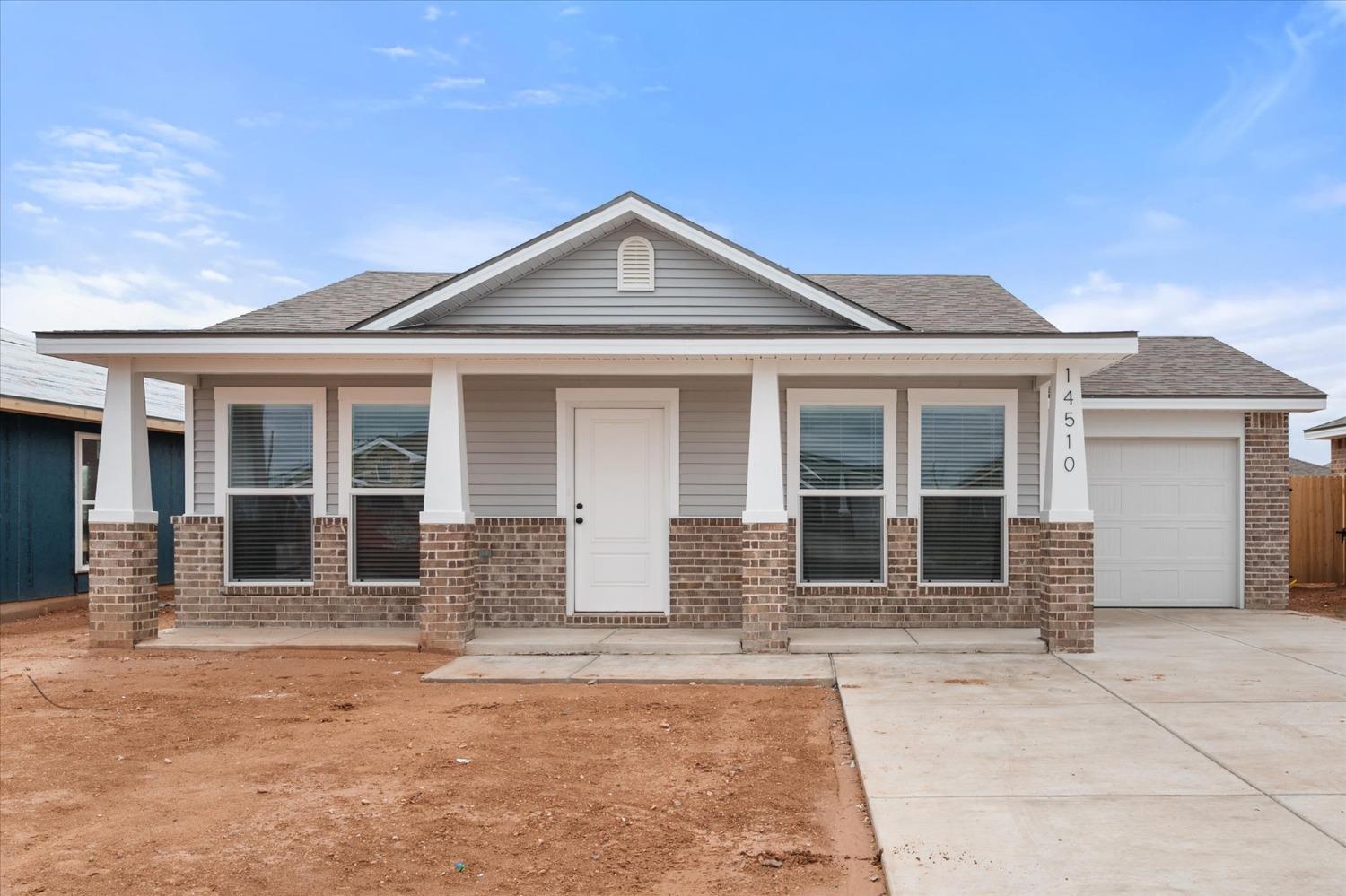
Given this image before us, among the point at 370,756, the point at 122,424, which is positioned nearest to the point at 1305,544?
the point at 370,756

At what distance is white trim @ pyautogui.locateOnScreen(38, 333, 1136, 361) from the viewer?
29.3 ft

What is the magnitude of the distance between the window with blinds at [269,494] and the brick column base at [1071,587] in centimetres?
800

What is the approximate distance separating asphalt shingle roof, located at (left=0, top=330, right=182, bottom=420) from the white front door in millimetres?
7082

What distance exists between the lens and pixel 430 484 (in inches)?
373

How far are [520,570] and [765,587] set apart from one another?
112 inches

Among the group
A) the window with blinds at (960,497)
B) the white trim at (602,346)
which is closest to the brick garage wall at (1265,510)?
the window with blinds at (960,497)

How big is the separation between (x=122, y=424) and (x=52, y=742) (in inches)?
155

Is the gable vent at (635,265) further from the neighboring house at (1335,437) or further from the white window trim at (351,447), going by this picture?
the neighboring house at (1335,437)

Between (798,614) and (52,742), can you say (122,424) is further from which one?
(798,614)

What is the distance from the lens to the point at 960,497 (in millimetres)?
10594

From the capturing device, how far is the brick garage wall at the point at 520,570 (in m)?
10.5

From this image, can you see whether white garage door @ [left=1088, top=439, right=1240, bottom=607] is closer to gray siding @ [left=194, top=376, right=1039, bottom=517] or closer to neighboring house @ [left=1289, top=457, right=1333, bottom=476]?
gray siding @ [left=194, top=376, right=1039, bottom=517]

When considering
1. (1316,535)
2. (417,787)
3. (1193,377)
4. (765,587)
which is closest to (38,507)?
(765,587)

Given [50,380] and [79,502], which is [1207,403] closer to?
[79,502]
